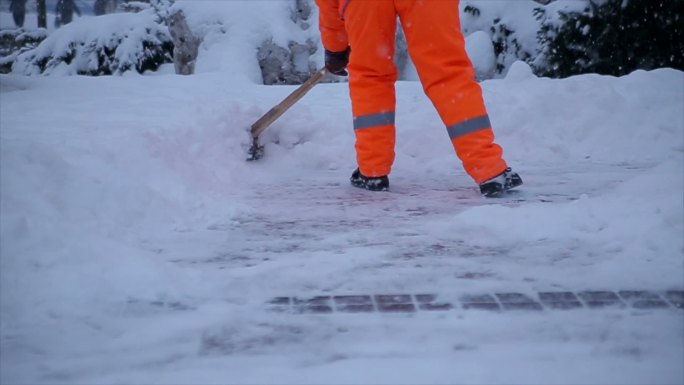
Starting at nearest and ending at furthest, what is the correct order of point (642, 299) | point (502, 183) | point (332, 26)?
point (642, 299) < point (502, 183) < point (332, 26)

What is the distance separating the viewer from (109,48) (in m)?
11.0

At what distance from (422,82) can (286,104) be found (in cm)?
79

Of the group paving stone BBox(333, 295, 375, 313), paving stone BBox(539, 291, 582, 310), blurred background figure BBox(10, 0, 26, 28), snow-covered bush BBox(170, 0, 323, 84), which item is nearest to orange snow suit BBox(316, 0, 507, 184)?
paving stone BBox(539, 291, 582, 310)

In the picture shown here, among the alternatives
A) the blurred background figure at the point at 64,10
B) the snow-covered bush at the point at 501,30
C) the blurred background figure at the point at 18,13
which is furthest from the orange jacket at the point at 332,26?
the blurred background figure at the point at 64,10

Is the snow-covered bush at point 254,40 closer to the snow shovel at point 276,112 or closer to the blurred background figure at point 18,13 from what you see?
the snow shovel at point 276,112

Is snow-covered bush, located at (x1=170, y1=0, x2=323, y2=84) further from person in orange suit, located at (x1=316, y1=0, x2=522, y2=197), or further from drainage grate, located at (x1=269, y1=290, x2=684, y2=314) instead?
drainage grate, located at (x1=269, y1=290, x2=684, y2=314)

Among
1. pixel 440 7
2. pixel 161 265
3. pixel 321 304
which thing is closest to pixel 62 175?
pixel 161 265

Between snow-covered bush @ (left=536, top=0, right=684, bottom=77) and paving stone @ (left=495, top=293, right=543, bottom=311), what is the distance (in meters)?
5.05

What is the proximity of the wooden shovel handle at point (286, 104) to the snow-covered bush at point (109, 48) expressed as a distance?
7.49m

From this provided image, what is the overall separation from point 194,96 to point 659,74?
9.84 feet

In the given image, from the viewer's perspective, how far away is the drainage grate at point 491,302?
1837 millimetres

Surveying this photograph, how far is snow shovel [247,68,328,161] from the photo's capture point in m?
3.71

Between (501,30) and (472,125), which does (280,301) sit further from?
(501,30)

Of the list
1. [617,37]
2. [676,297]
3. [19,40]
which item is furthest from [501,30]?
[19,40]
